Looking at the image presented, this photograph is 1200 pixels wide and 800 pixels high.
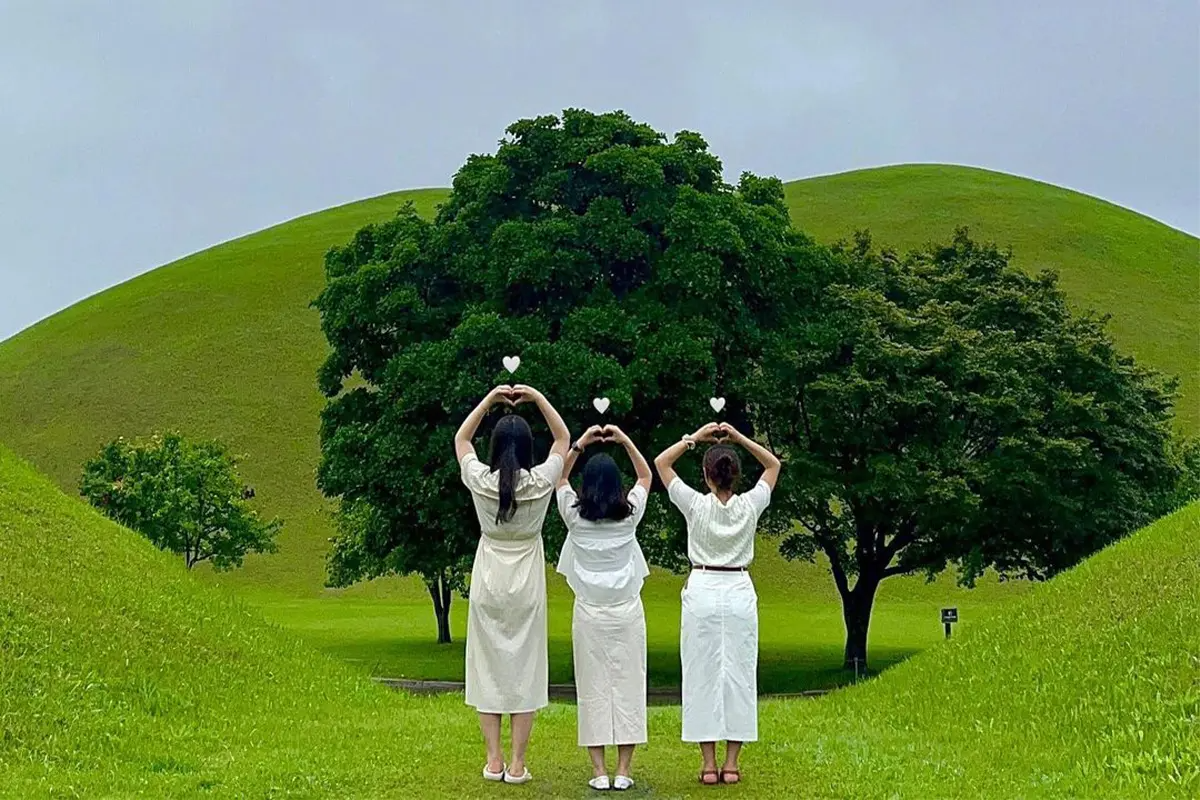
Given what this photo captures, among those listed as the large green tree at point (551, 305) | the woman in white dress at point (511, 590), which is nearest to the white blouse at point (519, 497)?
the woman in white dress at point (511, 590)

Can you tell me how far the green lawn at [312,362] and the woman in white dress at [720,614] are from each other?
24.6 metres

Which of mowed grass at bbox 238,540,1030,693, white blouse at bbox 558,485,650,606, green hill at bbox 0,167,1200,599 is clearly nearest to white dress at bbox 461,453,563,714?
white blouse at bbox 558,485,650,606

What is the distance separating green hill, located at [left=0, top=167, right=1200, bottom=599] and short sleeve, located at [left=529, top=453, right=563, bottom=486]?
2403 inches

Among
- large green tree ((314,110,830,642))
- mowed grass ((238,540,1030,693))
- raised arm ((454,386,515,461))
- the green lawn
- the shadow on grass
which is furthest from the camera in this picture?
the green lawn

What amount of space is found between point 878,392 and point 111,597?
17844 mm

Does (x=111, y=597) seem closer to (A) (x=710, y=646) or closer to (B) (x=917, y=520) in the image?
(A) (x=710, y=646)

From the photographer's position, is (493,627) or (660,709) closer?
(493,627)

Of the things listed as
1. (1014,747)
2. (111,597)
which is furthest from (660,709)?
(111,597)

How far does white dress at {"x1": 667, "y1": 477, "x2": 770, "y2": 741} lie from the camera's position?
30.5 feet

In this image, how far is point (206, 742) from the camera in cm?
1148

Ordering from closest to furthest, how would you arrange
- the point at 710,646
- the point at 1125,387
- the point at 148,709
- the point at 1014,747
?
Result: 1. the point at 710,646
2. the point at 1014,747
3. the point at 148,709
4. the point at 1125,387

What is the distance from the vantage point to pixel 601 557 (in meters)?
9.22

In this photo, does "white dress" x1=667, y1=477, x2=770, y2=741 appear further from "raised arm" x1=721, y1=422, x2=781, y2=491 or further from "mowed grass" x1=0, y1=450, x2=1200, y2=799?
"mowed grass" x1=0, y1=450, x2=1200, y2=799

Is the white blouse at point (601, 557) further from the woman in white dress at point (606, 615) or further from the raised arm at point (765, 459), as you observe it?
the raised arm at point (765, 459)
